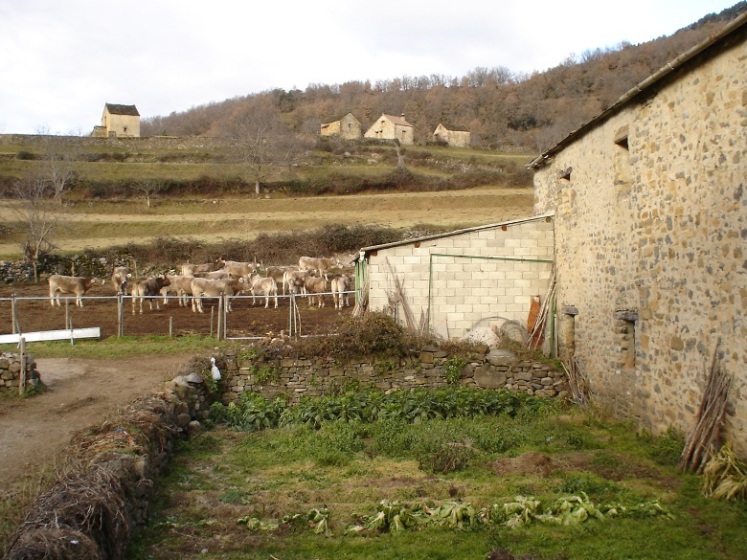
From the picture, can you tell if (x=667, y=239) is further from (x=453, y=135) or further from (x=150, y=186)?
(x=453, y=135)

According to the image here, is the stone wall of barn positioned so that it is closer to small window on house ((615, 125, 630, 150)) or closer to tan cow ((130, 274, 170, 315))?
small window on house ((615, 125, 630, 150))

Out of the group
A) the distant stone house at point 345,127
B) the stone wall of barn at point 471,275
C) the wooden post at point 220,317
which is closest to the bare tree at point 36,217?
the wooden post at point 220,317

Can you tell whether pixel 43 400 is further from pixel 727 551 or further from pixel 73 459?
pixel 727 551

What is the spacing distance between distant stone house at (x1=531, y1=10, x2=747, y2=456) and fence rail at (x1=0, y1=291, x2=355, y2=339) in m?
7.89

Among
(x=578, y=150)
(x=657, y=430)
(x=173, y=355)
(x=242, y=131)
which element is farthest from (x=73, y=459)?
(x=242, y=131)

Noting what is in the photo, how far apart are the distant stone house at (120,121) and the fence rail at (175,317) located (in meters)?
62.8

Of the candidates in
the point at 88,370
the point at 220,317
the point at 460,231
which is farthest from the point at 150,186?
the point at 460,231

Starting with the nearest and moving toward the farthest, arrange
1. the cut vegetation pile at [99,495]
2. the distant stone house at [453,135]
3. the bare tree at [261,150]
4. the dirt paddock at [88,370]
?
the cut vegetation pile at [99,495], the dirt paddock at [88,370], the bare tree at [261,150], the distant stone house at [453,135]

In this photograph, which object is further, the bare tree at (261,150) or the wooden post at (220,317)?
the bare tree at (261,150)

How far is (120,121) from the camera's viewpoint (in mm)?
81000

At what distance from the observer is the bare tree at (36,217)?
3256 centimetres

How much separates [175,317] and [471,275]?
37.1 feet

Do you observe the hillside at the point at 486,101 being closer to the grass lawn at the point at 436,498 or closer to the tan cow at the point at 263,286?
the tan cow at the point at 263,286

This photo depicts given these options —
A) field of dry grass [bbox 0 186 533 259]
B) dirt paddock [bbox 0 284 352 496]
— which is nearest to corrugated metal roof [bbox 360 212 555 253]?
dirt paddock [bbox 0 284 352 496]
